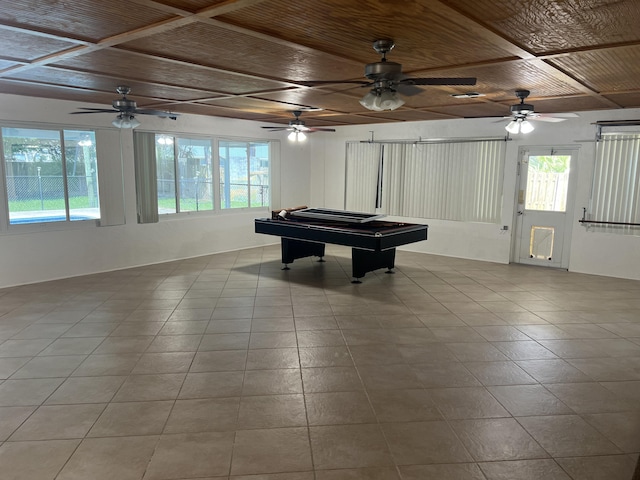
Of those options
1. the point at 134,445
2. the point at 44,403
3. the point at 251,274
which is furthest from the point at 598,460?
the point at 251,274

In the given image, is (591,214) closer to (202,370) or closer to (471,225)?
(471,225)

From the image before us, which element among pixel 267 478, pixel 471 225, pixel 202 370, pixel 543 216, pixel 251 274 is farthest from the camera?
pixel 471 225

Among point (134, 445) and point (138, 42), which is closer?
point (134, 445)

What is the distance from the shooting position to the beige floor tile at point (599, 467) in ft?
7.34

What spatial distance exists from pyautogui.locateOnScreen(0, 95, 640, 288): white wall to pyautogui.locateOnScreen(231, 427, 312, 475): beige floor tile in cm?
470

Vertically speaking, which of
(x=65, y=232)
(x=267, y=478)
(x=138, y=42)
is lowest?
Result: (x=267, y=478)

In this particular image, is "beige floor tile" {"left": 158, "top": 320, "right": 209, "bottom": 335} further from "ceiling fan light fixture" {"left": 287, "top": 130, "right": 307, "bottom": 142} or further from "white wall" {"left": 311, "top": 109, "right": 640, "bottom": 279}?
"white wall" {"left": 311, "top": 109, "right": 640, "bottom": 279}

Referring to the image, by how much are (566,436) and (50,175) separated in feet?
20.8

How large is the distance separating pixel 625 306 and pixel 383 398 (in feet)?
12.3

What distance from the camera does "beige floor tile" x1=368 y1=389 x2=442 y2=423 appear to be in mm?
2766

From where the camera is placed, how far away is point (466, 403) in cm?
294

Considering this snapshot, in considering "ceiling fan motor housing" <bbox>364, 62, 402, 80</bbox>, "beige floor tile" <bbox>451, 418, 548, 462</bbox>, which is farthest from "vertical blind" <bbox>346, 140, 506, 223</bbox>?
"beige floor tile" <bbox>451, 418, 548, 462</bbox>

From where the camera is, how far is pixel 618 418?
2766 millimetres

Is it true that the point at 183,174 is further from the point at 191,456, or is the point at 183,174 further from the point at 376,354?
the point at 191,456
